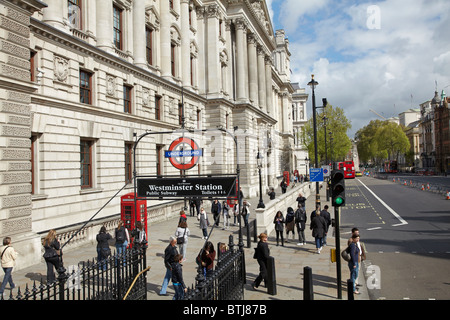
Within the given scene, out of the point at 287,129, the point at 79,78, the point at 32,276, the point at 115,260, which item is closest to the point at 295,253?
the point at 115,260

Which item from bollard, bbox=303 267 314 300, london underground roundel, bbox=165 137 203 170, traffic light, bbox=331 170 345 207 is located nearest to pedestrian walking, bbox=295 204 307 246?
london underground roundel, bbox=165 137 203 170

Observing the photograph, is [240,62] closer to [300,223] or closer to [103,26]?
[103,26]

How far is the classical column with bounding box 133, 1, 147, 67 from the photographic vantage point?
23.4m

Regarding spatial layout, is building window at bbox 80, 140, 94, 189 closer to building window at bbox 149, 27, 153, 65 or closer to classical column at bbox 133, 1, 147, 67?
classical column at bbox 133, 1, 147, 67

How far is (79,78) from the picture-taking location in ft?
59.3

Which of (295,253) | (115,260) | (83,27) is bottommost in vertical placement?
(295,253)

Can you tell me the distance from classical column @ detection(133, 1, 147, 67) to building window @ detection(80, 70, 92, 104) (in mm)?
5268

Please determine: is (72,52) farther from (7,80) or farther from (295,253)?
(295,253)

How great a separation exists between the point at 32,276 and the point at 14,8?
9.20 meters

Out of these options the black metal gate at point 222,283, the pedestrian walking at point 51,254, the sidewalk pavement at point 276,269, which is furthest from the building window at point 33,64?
the black metal gate at point 222,283

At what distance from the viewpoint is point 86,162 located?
18531mm

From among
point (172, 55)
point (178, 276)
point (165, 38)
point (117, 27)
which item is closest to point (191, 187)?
point (178, 276)

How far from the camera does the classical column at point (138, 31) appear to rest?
76.7 feet
